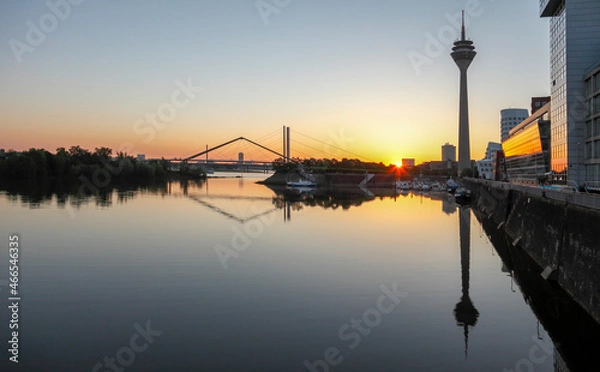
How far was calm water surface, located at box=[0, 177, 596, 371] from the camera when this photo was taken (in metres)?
8.29

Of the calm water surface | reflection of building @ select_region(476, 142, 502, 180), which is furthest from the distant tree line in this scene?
reflection of building @ select_region(476, 142, 502, 180)

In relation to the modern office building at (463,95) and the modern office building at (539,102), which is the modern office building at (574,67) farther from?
the modern office building at (463,95)

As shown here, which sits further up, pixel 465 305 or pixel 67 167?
pixel 67 167

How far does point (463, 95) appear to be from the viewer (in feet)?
305

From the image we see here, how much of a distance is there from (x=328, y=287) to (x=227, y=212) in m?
24.5

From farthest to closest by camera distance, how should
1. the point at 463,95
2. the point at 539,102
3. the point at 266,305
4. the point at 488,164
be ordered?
the point at 488,164, the point at 463,95, the point at 539,102, the point at 266,305

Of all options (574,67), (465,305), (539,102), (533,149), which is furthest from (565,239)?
(539,102)

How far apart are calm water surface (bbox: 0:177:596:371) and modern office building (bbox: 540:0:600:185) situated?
1855 centimetres

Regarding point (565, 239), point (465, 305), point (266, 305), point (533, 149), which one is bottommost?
point (465, 305)

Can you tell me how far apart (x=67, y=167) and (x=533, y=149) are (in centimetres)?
6797

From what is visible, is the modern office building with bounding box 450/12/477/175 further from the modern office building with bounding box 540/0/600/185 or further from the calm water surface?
the calm water surface

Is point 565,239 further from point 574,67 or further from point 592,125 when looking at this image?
point 574,67

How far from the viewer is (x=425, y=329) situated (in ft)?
32.2

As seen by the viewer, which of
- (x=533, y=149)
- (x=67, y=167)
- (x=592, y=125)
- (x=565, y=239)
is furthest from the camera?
(x=67, y=167)
